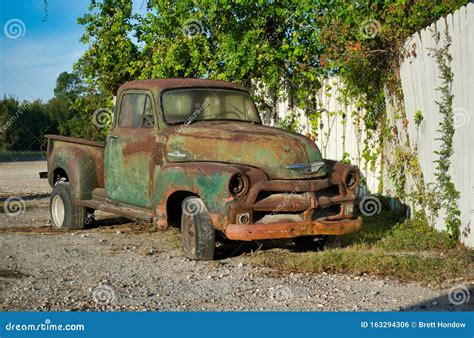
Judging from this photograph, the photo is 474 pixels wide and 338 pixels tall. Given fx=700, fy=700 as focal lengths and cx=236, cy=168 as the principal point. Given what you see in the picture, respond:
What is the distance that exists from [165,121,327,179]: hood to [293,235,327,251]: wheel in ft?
3.27

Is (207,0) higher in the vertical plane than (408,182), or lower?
higher

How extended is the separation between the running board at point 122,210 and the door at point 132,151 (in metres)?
0.08

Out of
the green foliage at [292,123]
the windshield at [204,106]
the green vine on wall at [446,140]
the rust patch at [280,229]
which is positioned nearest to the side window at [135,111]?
the windshield at [204,106]

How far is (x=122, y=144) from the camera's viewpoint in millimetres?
8797

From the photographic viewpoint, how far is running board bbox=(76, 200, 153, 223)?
822cm

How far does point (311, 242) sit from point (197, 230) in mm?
1726

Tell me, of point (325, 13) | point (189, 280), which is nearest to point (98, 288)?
point (189, 280)

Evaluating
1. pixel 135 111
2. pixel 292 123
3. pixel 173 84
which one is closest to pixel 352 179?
pixel 173 84

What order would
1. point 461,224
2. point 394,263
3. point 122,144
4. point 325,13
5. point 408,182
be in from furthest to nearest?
point 325,13 < point 408,182 < point 122,144 < point 461,224 < point 394,263

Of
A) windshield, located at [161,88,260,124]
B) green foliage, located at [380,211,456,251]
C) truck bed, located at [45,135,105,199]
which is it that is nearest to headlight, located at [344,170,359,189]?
green foliage, located at [380,211,456,251]

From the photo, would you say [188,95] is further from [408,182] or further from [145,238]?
[408,182]

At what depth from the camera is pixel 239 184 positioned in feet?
23.5

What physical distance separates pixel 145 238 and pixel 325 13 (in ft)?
14.9

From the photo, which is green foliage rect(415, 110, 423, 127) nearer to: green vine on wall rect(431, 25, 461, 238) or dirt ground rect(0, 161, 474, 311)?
green vine on wall rect(431, 25, 461, 238)
